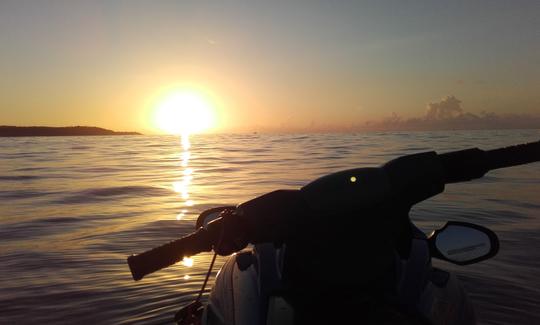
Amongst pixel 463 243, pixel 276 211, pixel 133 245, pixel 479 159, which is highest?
pixel 479 159

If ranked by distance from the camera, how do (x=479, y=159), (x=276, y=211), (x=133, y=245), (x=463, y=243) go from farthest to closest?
1. (x=133, y=245)
2. (x=463, y=243)
3. (x=479, y=159)
4. (x=276, y=211)

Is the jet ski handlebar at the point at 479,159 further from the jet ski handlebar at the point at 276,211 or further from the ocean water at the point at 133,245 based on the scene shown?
the ocean water at the point at 133,245

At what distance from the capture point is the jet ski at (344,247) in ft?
4.49

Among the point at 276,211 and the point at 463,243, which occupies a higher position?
the point at 276,211

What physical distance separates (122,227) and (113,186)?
6.77 metres

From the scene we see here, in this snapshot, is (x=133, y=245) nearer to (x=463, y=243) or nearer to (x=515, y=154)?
(x=463, y=243)

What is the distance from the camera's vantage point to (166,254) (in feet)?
4.49

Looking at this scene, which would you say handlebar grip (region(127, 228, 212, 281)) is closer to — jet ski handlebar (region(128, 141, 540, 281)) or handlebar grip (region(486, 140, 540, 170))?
jet ski handlebar (region(128, 141, 540, 281))

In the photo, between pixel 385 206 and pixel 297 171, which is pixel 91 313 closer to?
pixel 385 206

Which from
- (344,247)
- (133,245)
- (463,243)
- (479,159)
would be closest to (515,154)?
(479,159)

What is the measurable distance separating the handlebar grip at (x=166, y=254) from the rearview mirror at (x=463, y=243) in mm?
939

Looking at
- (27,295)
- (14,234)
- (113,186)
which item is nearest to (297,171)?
(113,186)

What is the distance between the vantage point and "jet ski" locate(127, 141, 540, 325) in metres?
1.37

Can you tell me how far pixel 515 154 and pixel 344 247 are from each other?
0.72 metres
